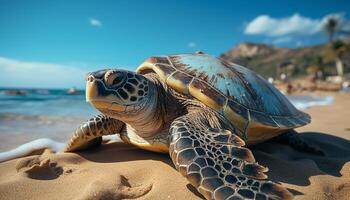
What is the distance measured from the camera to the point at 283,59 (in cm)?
8894

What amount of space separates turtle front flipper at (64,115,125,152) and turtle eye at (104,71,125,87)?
2.10 ft

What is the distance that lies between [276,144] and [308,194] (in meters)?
1.71

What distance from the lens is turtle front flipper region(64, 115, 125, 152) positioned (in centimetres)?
264

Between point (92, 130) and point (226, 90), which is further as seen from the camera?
point (92, 130)

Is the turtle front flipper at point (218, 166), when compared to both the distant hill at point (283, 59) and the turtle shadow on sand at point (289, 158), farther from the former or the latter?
the distant hill at point (283, 59)

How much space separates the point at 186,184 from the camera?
187 centimetres

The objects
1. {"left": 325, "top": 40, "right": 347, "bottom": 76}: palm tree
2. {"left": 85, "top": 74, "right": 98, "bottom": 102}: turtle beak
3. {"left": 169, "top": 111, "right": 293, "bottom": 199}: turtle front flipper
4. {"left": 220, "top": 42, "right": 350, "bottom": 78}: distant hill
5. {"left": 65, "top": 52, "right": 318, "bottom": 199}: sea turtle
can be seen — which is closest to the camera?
{"left": 169, "top": 111, "right": 293, "bottom": 199}: turtle front flipper

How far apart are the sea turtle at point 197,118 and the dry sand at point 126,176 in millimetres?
195

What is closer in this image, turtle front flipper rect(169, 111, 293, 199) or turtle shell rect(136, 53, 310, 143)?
turtle front flipper rect(169, 111, 293, 199)

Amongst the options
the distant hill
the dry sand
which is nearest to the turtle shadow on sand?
the dry sand

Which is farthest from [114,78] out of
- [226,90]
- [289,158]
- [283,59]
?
[283,59]

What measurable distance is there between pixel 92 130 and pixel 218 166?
1519 millimetres

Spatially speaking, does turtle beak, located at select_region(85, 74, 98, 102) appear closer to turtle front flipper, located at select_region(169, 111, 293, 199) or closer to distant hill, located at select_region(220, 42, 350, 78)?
turtle front flipper, located at select_region(169, 111, 293, 199)

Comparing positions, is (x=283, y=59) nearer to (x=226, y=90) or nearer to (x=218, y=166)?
(x=226, y=90)
